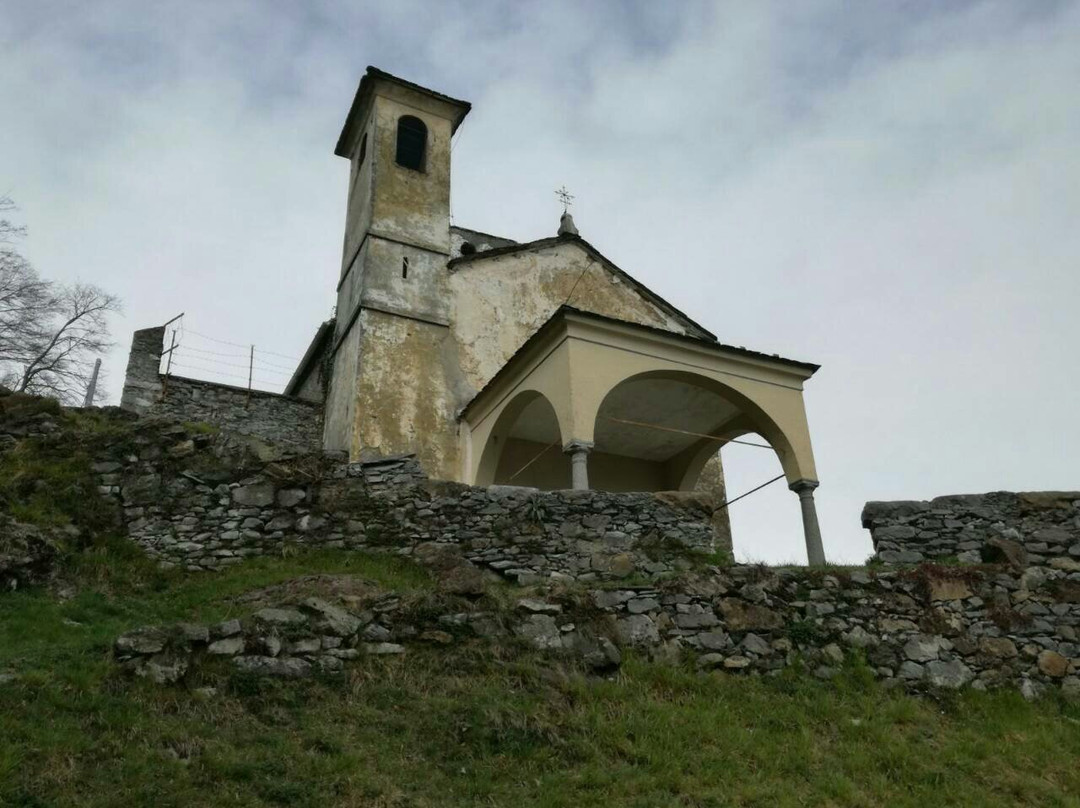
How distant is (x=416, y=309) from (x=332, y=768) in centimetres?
1080

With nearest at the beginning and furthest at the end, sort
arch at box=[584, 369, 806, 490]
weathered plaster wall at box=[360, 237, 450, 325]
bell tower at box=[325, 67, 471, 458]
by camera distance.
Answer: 1. arch at box=[584, 369, 806, 490]
2. bell tower at box=[325, 67, 471, 458]
3. weathered plaster wall at box=[360, 237, 450, 325]

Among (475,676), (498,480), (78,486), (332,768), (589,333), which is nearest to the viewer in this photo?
(332,768)

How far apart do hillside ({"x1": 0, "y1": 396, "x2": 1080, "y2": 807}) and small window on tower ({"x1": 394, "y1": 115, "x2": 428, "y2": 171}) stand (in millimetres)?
10743

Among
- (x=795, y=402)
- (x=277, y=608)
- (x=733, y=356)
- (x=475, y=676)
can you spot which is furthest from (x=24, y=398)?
(x=795, y=402)

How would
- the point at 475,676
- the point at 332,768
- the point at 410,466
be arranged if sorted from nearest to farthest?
the point at 332,768 → the point at 475,676 → the point at 410,466

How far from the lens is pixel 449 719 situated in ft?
20.8

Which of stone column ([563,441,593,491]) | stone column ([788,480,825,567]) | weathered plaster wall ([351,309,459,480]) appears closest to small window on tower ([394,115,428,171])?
weathered plaster wall ([351,309,459,480])

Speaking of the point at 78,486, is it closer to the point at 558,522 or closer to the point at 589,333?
the point at 558,522

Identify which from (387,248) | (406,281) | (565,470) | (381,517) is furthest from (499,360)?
(381,517)

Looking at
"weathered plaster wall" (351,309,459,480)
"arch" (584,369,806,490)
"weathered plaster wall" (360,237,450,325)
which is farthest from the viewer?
"weathered plaster wall" (360,237,450,325)

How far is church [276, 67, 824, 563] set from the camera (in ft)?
42.2

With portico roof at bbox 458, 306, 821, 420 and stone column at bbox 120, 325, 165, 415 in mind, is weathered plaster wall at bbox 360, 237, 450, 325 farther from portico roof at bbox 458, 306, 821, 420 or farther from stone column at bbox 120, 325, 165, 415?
stone column at bbox 120, 325, 165, 415

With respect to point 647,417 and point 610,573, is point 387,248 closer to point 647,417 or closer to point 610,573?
point 647,417

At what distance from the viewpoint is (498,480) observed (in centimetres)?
1554
